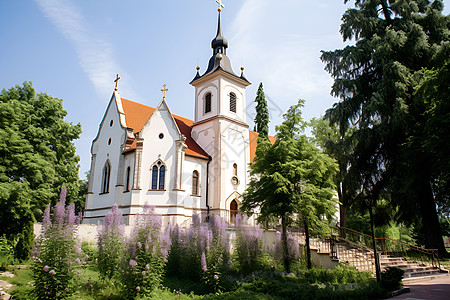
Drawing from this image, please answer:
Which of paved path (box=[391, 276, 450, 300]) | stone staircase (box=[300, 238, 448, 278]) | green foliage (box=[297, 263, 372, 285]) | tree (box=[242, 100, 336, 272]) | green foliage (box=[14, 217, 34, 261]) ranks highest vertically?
tree (box=[242, 100, 336, 272])

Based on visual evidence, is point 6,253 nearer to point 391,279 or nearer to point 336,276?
point 336,276

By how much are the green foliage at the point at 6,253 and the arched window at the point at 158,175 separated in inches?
377

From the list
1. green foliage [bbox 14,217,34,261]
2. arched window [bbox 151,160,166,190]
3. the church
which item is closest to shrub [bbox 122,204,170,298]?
green foliage [bbox 14,217,34,261]

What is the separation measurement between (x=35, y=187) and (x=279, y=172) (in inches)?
642

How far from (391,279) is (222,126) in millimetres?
18621

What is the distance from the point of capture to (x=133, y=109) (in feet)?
92.1

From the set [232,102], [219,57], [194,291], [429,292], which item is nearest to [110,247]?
[194,291]

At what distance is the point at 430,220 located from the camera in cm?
2014

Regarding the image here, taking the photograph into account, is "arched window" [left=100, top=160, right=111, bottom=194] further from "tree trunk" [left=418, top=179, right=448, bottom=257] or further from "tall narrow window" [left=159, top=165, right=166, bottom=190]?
"tree trunk" [left=418, top=179, right=448, bottom=257]

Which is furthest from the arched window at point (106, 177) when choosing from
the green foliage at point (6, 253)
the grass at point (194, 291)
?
the grass at point (194, 291)

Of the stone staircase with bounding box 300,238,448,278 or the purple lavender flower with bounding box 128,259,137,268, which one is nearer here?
the purple lavender flower with bounding box 128,259,137,268

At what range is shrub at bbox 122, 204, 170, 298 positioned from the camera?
842 centimetres

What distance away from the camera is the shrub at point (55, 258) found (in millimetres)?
7562

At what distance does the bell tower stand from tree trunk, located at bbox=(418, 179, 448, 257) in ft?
43.6
